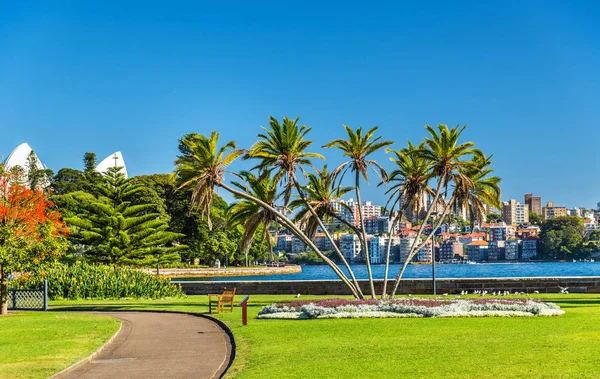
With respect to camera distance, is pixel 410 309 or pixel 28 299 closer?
pixel 410 309

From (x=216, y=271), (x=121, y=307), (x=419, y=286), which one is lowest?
(x=216, y=271)

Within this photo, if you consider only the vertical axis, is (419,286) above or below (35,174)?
below

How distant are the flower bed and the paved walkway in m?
2.58

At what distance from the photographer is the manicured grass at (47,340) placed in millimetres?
13734

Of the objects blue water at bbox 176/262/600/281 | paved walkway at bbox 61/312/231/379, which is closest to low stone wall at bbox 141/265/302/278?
blue water at bbox 176/262/600/281

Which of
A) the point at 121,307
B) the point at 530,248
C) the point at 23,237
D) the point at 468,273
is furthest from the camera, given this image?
the point at 530,248

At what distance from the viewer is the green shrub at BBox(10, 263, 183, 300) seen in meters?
35.3

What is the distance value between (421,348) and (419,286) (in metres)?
22.6

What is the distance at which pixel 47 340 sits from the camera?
59.0 feet

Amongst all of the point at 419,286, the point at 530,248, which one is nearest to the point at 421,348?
the point at 419,286

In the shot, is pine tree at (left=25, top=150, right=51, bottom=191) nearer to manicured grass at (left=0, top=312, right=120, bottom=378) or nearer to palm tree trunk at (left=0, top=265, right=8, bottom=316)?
palm tree trunk at (left=0, top=265, right=8, bottom=316)

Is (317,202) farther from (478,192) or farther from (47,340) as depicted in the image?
(47,340)

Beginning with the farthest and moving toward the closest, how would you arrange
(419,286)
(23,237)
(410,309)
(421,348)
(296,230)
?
(419,286)
(296,230)
(23,237)
(410,309)
(421,348)

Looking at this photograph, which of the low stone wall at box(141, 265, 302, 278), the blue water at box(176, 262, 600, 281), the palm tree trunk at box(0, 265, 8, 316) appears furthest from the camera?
the blue water at box(176, 262, 600, 281)
